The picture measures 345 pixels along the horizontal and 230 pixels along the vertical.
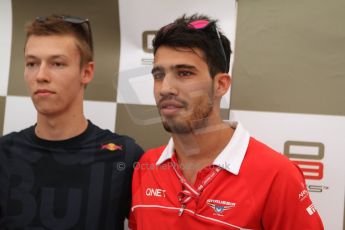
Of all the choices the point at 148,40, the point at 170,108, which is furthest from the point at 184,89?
the point at 148,40

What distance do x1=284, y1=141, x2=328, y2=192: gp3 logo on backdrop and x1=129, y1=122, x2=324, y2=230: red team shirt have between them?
1.42 feet

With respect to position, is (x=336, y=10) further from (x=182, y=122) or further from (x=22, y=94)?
(x=22, y=94)

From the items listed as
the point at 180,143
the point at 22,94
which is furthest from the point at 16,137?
the point at 180,143

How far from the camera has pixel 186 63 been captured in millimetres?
1148

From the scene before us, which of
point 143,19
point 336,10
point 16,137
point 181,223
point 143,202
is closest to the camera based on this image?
point 181,223

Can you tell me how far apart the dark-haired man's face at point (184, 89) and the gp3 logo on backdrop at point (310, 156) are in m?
0.56

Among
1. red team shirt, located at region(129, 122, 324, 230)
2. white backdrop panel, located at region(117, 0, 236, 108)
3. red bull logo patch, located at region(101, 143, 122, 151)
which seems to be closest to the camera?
red team shirt, located at region(129, 122, 324, 230)

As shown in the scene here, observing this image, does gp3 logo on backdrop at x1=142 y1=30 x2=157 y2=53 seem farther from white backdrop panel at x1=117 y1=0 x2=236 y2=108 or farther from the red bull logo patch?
the red bull logo patch

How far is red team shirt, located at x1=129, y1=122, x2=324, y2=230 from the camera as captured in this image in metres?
1.06

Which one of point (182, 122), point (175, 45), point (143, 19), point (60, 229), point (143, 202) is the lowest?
point (60, 229)

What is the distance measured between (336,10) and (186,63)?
79 centimetres

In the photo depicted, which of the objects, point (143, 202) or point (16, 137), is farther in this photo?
point (16, 137)

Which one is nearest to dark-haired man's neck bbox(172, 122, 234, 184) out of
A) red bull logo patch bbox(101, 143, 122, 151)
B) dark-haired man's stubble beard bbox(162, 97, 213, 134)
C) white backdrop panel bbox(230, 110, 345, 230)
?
dark-haired man's stubble beard bbox(162, 97, 213, 134)

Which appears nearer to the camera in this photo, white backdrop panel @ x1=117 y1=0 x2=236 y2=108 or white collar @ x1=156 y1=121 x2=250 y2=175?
white collar @ x1=156 y1=121 x2=250 y2=175
